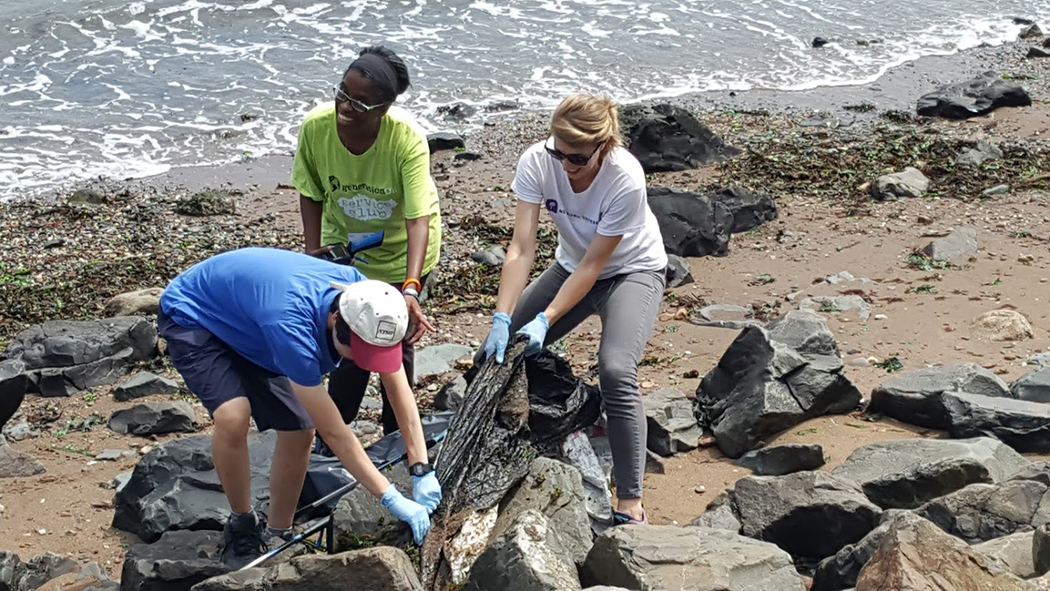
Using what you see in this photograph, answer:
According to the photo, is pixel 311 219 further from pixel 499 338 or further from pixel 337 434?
pixel 337 434

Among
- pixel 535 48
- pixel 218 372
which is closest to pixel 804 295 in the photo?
pixel 218 372

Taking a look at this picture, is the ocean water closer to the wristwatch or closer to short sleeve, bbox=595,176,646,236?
short sleeve, bbox=595,176,646,236

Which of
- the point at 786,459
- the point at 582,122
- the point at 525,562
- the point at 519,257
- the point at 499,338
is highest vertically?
the point at 582,122

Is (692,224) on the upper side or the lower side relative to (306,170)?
lower

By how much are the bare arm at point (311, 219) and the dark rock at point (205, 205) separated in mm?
4717

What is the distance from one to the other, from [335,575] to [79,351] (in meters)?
3.33

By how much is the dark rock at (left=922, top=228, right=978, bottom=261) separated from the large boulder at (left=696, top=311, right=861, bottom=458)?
219cm

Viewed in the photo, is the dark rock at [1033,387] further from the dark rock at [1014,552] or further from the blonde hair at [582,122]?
the blonde hair at [582,122]

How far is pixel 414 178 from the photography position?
432cm

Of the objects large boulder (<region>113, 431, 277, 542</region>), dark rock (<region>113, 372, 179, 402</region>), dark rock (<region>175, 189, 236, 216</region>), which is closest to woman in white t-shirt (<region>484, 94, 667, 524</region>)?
large boulder (<region>113, 431, 277, 542</region>)

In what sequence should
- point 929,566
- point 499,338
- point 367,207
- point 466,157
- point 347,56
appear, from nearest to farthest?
point 929,566 < point 499,338 < point 367,207 < point 466,157 < point 347,56

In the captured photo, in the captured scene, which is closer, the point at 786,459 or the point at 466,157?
the point at 786,459

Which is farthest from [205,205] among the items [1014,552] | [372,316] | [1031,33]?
[1031,33]

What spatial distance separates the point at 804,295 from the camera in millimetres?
6887
